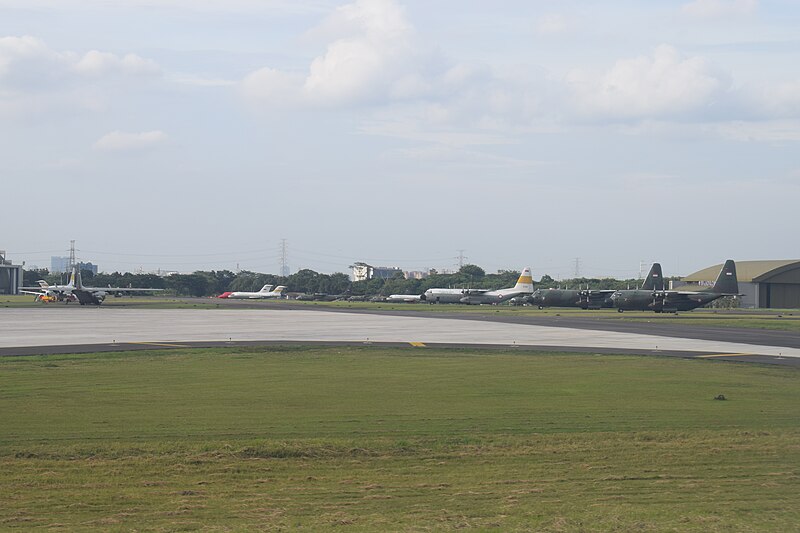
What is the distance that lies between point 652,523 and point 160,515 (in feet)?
22.1

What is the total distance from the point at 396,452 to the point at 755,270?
158846 millimetres

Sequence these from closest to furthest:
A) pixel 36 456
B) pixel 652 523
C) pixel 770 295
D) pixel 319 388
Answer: pixel 652 523 → pixel 36 456 → pixel 319 388 → pixel 770 295

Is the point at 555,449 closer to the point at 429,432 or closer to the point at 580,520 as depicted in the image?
the point at 429,432

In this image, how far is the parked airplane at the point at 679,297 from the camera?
97250mm

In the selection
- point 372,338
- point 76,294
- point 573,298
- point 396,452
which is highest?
point 76,294

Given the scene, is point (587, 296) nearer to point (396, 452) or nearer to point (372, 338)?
point (372, 338)

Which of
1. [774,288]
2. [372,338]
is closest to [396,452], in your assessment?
[372,338]

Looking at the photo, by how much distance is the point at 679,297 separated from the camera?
9988cm

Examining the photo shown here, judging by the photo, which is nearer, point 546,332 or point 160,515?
point 160,515

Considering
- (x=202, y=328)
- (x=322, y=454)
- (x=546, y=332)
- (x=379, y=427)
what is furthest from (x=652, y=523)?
(x=202, y=328)

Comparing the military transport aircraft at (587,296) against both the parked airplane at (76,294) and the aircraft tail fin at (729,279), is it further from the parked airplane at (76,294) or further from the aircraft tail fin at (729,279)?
the parked airplane at (76,294)

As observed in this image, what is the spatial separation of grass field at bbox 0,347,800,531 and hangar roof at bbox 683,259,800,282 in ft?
432

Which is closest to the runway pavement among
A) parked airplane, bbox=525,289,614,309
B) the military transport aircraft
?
the military transport aircraft

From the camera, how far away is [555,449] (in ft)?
53.0
